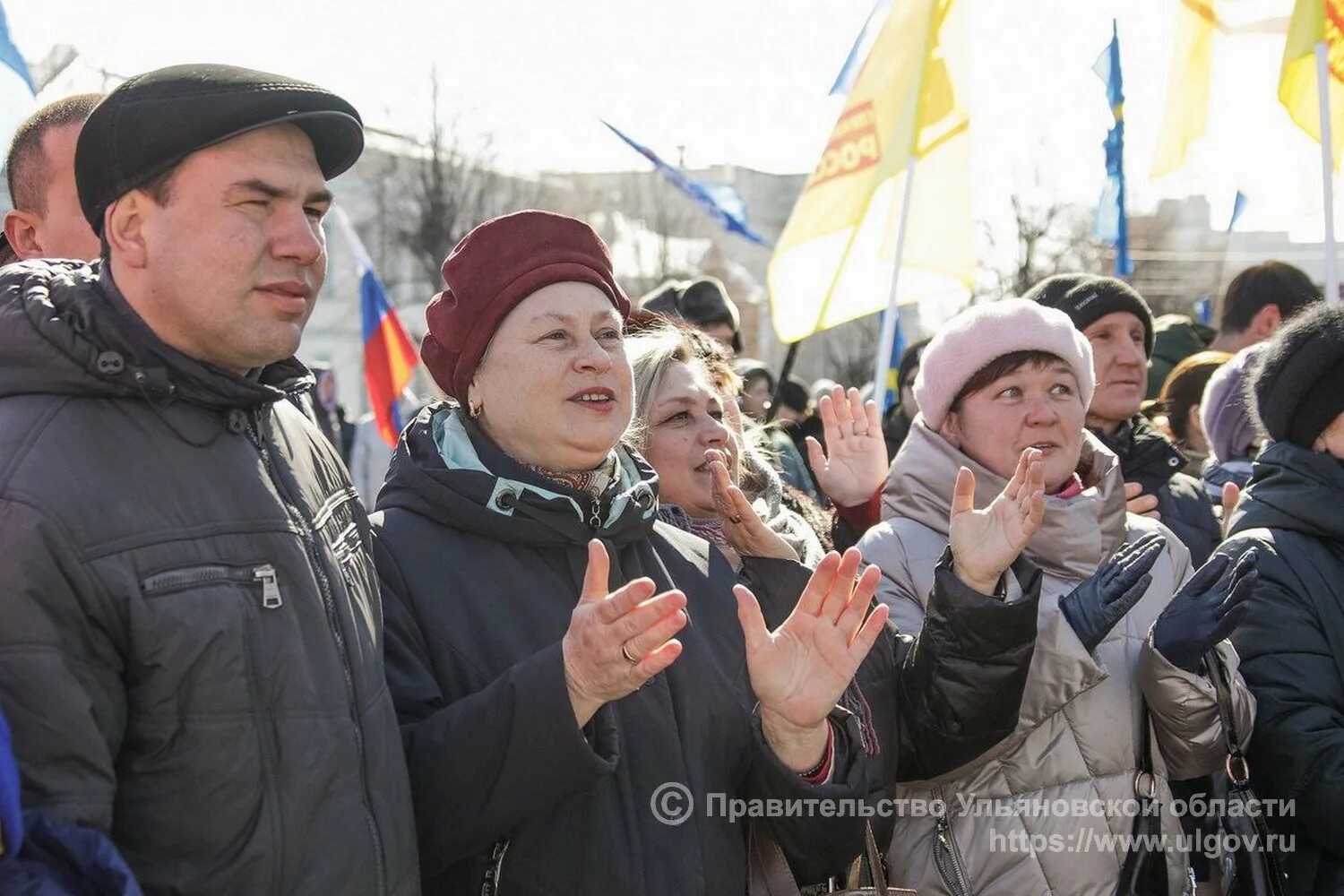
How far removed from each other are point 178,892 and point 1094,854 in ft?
6.78

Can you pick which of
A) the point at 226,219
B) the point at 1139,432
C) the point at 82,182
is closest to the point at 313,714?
the point at 226,219

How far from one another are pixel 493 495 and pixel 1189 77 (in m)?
5.43

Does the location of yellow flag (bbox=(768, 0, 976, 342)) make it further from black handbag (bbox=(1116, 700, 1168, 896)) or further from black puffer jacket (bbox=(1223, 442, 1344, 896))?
black handbag (bbox=(1116, 700, 1168, 896))

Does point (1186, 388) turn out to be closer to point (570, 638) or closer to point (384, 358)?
point (570, 638)

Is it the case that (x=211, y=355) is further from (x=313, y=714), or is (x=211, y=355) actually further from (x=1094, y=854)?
(x=1094, y=854)

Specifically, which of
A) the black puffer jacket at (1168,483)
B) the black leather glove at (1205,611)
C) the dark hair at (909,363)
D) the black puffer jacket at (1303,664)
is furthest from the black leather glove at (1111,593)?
the dark hair at (909,363)

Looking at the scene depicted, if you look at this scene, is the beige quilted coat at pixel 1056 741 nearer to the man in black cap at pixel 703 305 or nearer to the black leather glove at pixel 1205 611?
the black leather glove at pixel 1205 611

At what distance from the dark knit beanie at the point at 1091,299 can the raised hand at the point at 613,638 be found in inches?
123

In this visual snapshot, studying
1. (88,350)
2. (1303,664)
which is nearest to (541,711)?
(88,350)

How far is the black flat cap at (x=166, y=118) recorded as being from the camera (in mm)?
2059

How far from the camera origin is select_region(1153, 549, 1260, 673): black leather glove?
10.4 feet

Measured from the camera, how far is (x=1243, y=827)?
3.33 m

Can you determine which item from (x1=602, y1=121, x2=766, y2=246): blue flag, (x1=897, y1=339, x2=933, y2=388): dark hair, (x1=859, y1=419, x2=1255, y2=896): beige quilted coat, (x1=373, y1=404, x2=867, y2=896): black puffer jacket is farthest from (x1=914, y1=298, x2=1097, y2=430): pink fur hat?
(x1=602, y1=121, x2=766, y2=246): blue flag

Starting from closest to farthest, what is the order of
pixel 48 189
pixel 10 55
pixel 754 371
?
pixel 48 189
pixel 10 55
pixel 754 371
